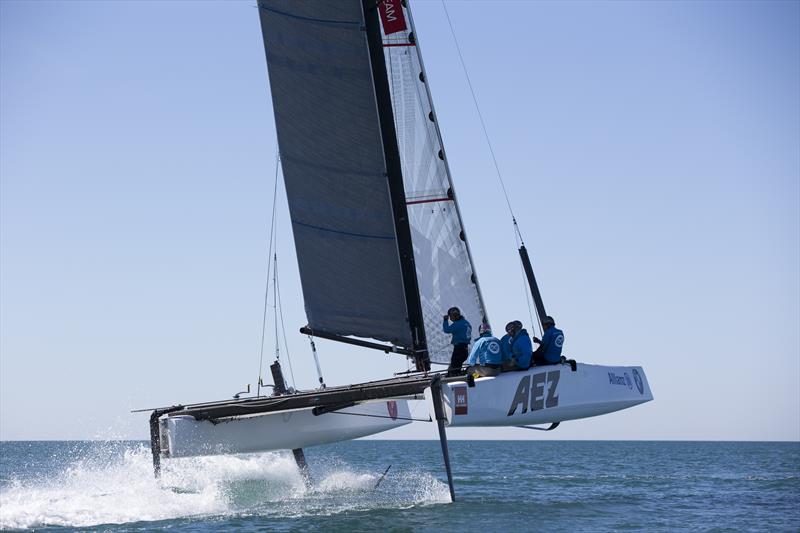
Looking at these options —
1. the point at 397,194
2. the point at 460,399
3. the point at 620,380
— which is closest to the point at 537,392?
the point at 460,399

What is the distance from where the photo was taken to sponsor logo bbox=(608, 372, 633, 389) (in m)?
12.9

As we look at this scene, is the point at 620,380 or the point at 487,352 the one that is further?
the point at 620,380

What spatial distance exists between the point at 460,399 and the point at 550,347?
1.73m

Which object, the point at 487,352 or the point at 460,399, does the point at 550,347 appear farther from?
the point at 460,399

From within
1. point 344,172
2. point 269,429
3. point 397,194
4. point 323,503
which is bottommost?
point 323,503

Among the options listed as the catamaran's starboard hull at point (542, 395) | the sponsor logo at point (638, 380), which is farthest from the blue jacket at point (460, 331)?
the sponsor logo at point (638, 380)

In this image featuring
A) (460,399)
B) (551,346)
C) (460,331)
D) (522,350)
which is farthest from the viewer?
(460,331)

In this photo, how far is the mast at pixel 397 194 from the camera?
13.6 metres

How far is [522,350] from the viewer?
12039 mm

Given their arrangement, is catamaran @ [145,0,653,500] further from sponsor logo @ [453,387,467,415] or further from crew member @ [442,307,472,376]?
sponsor logo @ [453,387,467,415]

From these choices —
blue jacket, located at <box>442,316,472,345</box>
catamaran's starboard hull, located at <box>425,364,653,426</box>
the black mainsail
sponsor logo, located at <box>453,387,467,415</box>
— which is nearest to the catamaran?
the black mainsail

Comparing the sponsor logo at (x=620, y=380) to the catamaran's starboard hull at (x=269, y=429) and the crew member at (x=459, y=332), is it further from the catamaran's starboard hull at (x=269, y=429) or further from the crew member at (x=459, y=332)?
the catamaran's starboard hull at (x=269, y=429)

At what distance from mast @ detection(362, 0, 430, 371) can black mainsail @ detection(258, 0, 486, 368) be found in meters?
0.01

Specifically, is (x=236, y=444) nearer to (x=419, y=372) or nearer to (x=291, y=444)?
(x=291, y=444)
